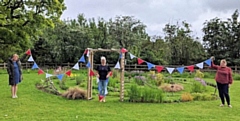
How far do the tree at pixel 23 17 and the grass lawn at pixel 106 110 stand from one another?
6.94 meters

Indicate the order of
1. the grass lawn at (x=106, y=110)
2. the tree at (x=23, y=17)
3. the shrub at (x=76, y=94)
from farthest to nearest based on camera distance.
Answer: the tree at (x=23, y=17)
the shrub at (x=76, y=94)
the grass lawn at (x=106, y=110)

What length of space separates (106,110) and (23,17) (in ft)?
32.1

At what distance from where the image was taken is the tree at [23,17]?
1477 centimetres

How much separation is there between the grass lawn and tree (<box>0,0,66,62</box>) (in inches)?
273

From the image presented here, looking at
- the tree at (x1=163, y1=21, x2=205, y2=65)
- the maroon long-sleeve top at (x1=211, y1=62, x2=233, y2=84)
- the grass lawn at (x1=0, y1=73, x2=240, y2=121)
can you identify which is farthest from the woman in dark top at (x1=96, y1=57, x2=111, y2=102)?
the tree at (x1=163, y1=21, x2=205, y2=65)

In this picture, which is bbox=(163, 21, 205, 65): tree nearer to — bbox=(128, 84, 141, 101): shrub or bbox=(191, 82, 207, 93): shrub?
bbox=(191, 82, 207, 93): shrub

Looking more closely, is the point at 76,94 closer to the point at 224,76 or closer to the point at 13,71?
the point at 13,71

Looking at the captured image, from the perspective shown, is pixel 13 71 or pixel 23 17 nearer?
pixel 13 71

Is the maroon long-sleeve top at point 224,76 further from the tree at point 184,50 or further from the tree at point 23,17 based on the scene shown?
the tree at point 184,50

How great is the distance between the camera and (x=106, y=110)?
7113 mm

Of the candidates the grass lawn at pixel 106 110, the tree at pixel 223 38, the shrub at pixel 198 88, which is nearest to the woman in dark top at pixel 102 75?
the grass lawn at pixel 106 110

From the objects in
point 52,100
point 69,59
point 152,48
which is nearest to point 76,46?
point 69,59

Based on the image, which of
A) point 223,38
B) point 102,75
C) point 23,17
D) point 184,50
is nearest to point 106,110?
point 102,75

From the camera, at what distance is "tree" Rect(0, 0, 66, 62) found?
582 inches
